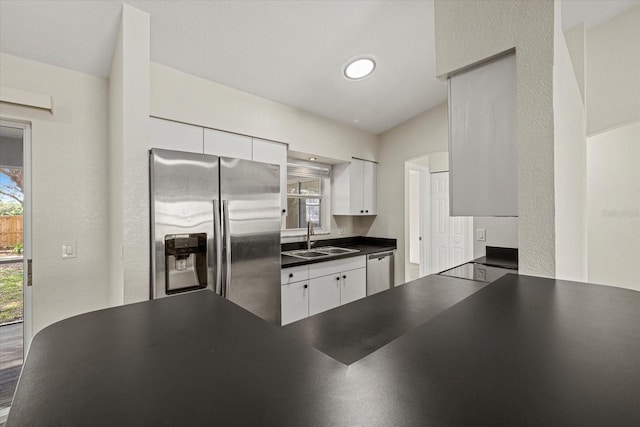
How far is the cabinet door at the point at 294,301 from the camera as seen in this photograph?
2693 mm

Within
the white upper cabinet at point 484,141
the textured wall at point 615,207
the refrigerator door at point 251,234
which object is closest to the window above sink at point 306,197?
the refrigerator door at point 251,234

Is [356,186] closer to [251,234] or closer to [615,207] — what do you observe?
[251,234]

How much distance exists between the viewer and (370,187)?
13.7 ft

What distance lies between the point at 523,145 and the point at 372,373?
1.17 m

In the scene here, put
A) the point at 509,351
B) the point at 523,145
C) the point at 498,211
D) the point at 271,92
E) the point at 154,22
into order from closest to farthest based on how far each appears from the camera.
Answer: the point at 509,351, the point at 523,145, the point at 498,211, the point at 154,22, the point at 271,92

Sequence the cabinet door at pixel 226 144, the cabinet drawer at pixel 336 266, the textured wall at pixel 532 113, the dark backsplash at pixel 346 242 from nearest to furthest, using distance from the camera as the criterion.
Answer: the textured wall at pixel 532 113, the cabinet door at pixel 226 144, the cabinet drawer at pixel 336 266, the dark backsplash at pixel 346 242

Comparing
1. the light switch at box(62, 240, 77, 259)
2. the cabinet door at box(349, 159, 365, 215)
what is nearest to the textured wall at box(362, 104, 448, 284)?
the cabinet door at box(349, 159, 365, 215)

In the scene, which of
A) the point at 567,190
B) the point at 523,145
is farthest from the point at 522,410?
the point at 567,190

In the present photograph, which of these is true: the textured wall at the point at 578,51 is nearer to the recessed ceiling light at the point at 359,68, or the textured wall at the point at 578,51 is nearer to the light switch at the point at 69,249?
the recessed ceiling light at the point at 359,68

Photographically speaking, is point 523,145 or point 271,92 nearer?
point 523,145

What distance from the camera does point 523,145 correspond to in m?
1.21

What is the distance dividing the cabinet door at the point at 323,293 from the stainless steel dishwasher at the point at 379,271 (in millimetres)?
591

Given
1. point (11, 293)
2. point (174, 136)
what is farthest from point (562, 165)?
point (11, 293)

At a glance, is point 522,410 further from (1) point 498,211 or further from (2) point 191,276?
(2) point 191,276
